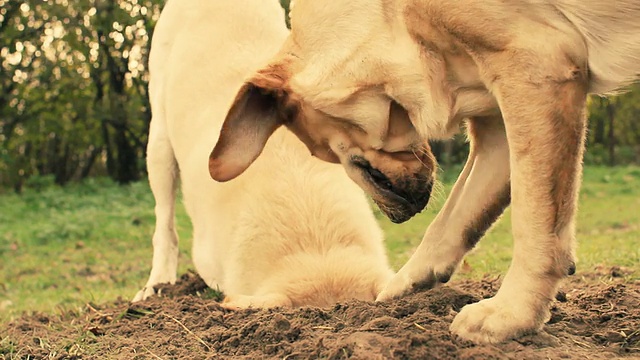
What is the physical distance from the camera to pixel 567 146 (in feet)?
7.70

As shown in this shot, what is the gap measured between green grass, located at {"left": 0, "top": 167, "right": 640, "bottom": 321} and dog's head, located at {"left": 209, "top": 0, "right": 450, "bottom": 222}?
39 cm

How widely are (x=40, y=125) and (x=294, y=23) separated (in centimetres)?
1787

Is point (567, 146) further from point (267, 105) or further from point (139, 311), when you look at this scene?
point (139, 311)

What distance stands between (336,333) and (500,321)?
→ 0.53 m

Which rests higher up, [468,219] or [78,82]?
[78,82]

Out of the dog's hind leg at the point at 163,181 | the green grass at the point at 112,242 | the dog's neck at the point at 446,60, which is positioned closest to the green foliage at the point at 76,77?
the green grass at the point at 112,242

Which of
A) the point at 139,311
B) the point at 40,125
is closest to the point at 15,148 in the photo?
the point at 40,125

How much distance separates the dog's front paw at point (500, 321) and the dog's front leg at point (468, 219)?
0.63 meters

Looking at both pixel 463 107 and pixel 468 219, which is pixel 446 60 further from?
pixel 468 219

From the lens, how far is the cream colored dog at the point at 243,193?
341cm

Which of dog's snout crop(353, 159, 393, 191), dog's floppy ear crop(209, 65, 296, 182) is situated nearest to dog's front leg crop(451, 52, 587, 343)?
dog's snout crop(353, 159, 393, 191)

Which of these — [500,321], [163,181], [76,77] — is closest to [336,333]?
[500,321]

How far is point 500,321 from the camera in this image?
239 centimetres

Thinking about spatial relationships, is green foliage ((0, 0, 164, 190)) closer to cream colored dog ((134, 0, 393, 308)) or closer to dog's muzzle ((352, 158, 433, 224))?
cream colored dog ((134, 0, 393, 308))
